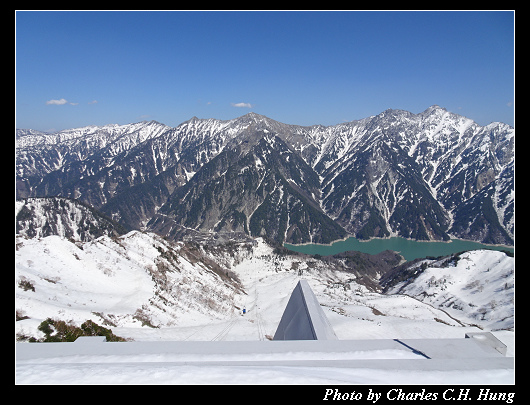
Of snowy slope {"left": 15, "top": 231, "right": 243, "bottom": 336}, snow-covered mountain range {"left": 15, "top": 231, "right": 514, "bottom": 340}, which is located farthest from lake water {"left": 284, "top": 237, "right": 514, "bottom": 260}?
snowy slope {"left": 15, "top": 231, "right": 243, "bottom": 336}

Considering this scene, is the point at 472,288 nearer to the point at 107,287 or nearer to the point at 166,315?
the point at 166,315

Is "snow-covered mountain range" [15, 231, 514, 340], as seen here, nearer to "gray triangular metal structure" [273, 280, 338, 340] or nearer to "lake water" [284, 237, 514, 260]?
"gray triangular metal structure" [273, 280, 338, 340]

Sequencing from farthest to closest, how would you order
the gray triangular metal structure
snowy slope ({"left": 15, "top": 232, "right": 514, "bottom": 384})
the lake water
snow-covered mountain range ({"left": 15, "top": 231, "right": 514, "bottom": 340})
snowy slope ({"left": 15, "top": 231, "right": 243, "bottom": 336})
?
1. the lake water
2. snow-covered mountain range ({"left": 15, "top": 231, "right": 514, "bottom": 340})
3. snowy slope ({"left": 15, "top": 231, "right": 243, "bottom": 336})
4. the gray triangular metal structure
5. snowy slope ({"left": 15, "top": 232, "right": 514, "bottom": 384})

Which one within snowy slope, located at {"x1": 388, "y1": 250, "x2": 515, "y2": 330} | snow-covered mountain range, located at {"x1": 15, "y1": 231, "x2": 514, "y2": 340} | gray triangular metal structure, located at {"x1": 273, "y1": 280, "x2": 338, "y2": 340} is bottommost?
snowy slope, located at {"x1": 388, "y1": 250, "x2": 515, "y2": 330}

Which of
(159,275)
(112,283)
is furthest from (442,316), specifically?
(112,283)

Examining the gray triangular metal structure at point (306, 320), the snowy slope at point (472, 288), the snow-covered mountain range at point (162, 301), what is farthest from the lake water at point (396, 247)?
the gray triangular metal structure at point (306, 320)

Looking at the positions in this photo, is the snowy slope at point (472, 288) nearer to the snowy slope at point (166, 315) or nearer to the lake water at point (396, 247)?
the snowy slope at point (166, 315)

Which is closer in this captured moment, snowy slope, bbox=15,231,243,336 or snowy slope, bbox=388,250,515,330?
snowy slope, bbox=15,231,243,336
